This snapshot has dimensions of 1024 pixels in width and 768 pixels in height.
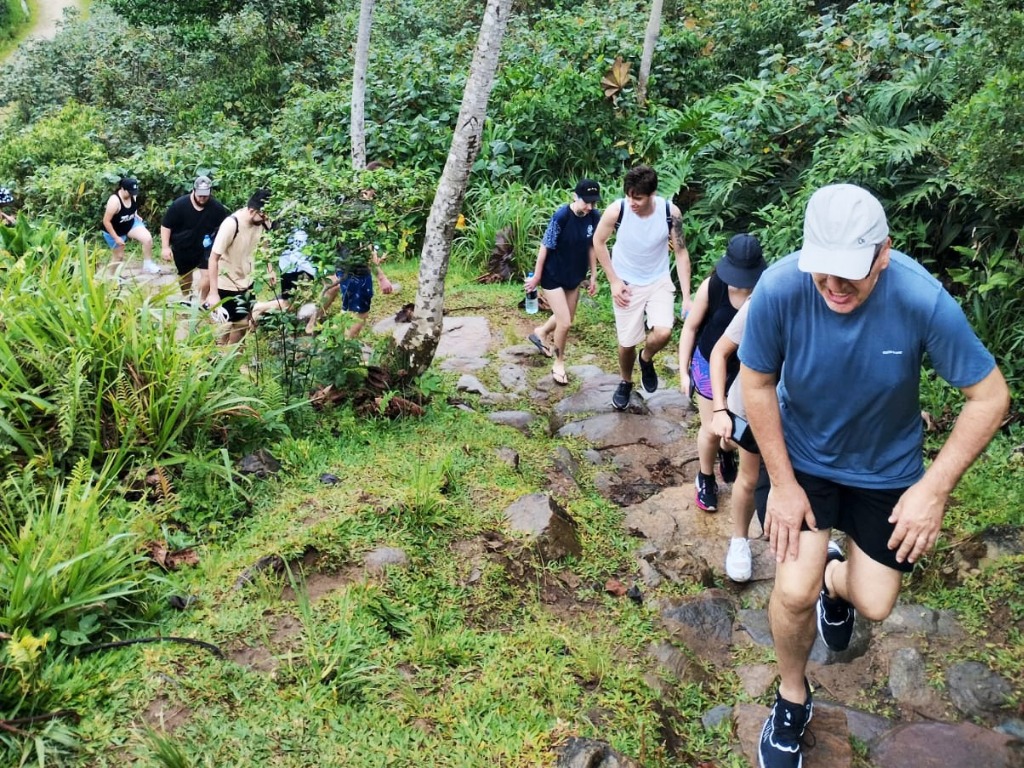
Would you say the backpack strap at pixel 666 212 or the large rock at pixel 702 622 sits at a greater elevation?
the backpack strap at pixel 666 212

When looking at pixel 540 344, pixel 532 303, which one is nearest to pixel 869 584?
pixel 540 344

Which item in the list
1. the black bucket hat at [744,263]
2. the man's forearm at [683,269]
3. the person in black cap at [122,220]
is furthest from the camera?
the person in black cap at [122,220]

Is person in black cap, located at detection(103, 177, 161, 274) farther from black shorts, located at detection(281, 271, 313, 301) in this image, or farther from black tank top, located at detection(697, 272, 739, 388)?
black tank top, located at detection(697, 272, 739, 388)

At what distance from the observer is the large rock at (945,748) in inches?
130

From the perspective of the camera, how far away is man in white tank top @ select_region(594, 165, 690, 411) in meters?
6.20

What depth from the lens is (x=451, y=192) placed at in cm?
587

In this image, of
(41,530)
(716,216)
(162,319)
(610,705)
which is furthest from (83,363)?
(716,216)

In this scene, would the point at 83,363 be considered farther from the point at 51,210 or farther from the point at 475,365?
the point at 51,210

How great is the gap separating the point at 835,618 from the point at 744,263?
1810 mm

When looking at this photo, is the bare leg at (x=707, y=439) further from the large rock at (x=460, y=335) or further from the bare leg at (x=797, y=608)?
the large rock at (x=460, y=335)

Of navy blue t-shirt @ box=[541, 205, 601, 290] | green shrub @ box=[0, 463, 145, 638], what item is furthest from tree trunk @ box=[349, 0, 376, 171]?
green shrub @ box=[0, 463, 145, 638]

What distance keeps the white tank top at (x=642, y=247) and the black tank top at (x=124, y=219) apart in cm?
664

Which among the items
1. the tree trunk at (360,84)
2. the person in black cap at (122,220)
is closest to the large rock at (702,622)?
the tree trunk at (360,84)

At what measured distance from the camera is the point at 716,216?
30.0ft
